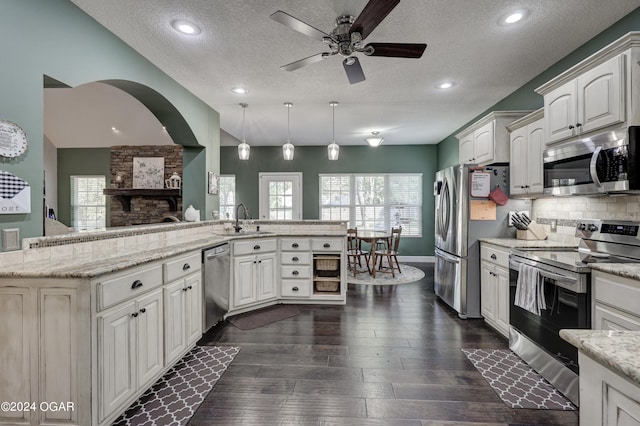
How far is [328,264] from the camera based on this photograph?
3904 millimetres

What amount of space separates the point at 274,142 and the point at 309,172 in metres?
1.08

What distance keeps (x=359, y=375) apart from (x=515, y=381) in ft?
3.79

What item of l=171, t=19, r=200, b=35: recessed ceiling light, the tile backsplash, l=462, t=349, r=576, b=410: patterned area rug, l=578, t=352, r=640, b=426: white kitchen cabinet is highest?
l=171, t=19, r=200, b=35: recessed ceiling light

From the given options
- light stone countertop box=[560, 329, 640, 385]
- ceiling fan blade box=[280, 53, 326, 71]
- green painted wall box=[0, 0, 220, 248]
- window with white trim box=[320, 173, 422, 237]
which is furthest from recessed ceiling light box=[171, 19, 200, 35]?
window with white trim box=[320, 173, 422, 237]

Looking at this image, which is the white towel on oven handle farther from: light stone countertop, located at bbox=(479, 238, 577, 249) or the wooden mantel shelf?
the wooden mantel shelf

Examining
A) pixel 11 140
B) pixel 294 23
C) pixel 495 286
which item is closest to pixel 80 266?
pixel 11 140

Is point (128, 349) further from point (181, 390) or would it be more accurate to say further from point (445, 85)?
point (445, 85)

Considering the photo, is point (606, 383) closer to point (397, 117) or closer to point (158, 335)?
point (158, 335)

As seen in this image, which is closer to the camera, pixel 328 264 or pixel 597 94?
pixel 597 94

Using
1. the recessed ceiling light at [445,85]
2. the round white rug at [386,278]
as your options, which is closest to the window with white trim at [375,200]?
the round white rug at [386,278]

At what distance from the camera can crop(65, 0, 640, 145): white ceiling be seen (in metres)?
2.18

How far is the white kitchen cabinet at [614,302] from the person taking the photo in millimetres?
1547

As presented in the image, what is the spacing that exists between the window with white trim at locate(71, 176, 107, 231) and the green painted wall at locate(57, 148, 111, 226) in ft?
0.33

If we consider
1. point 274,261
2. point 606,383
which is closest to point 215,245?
point 274,261
